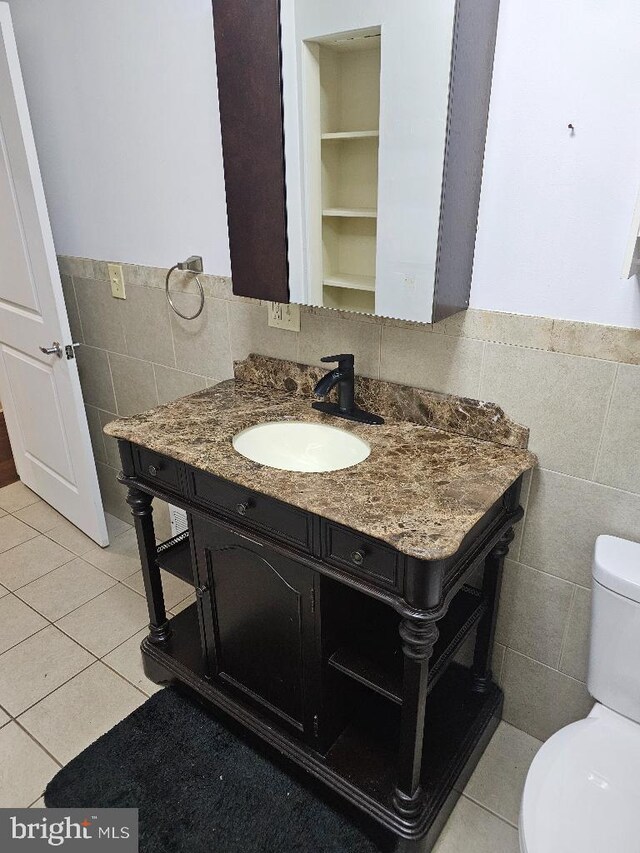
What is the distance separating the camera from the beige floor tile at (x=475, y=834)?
1.29 m

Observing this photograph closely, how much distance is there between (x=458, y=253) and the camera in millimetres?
1171

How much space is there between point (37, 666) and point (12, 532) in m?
0.85

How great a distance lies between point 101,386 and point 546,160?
1.82 meters

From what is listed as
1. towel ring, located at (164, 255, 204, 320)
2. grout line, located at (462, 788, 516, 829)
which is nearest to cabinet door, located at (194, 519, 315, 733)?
grout line, located at (462, 788, 516, 829)

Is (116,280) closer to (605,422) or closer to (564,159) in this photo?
(564,159)

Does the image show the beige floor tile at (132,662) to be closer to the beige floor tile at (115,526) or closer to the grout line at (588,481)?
the beige floor tile at (115,526)

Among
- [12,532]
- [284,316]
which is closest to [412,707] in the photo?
[284,316]

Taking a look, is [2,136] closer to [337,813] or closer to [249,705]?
[249,705]

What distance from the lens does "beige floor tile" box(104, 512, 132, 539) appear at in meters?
2.43

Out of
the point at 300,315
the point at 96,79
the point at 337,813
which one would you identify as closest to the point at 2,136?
the point at 96,79

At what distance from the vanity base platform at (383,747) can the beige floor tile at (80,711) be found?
15 cm

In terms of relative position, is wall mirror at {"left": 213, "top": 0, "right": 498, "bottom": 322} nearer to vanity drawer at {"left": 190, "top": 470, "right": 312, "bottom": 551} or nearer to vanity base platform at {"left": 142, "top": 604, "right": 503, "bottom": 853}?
vanity drawer at {"left": 190, "top": 470, "right": 312, "bottom": 551}

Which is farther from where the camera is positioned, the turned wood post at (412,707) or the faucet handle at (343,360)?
the faucet handle at (343,360)

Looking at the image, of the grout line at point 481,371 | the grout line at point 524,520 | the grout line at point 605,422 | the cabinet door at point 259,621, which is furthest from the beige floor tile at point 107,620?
the grout line at point 605,422
